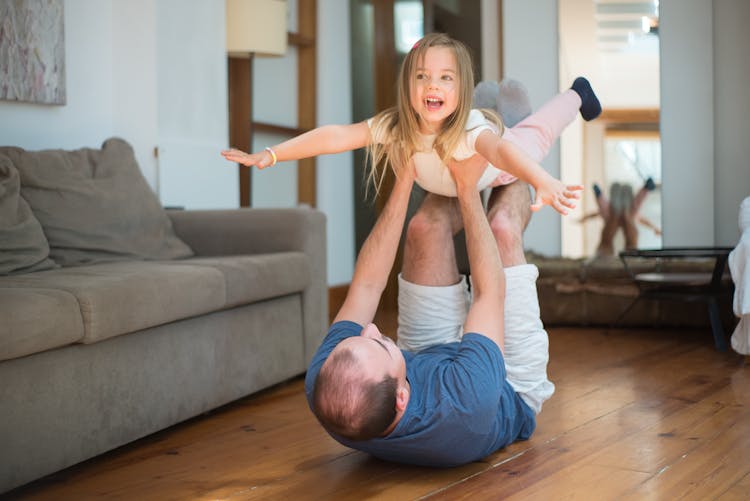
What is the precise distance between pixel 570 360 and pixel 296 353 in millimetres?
→ 1230

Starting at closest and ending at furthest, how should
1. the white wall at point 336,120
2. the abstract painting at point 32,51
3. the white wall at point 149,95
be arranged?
the abstract painting at point 32,51
the white wall at point 149,95
the white wall at point 336,120

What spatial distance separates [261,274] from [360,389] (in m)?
1.21

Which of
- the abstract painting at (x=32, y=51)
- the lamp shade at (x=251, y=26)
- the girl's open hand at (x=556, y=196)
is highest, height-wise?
the lamp shade at (x=251, y=26)

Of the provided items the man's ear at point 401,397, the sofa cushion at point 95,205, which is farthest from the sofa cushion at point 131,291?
the man's ear at point 401,397

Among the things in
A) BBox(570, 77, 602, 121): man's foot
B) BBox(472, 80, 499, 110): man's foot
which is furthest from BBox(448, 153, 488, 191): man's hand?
BBox(472, 80, 499, 110): man's foot

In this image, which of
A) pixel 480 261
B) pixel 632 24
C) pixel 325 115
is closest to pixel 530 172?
pixel 480 261

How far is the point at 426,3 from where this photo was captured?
19.2 ft

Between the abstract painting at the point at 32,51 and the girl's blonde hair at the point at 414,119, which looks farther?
the abstract painting at the point at 32,51

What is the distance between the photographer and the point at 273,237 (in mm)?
3344

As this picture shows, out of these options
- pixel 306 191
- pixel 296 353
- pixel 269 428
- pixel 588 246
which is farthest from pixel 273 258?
pixel 588 246

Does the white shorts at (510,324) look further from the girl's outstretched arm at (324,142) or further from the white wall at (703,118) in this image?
the white wall at (703,118)

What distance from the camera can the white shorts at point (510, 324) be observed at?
2.33 m

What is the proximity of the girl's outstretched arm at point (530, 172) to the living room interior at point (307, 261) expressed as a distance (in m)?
0.65

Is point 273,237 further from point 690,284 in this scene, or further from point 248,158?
point 690,284
